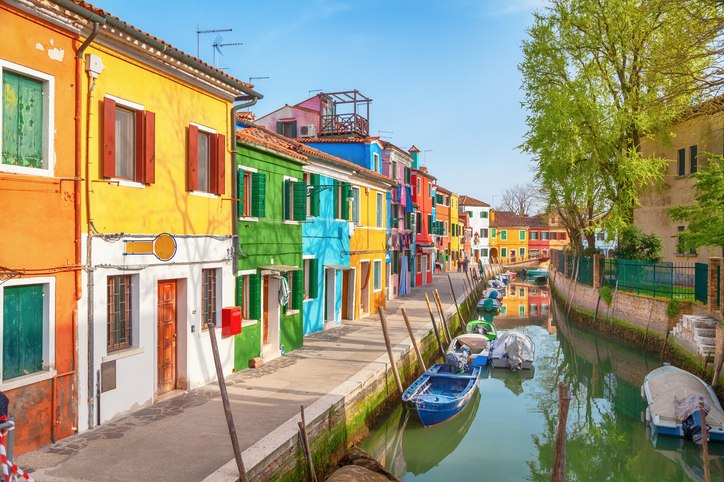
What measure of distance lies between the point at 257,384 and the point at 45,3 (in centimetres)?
786

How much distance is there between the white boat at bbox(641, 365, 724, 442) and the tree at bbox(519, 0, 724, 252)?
1381 centimetres

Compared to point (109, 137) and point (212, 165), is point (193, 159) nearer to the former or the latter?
point (212, 165)

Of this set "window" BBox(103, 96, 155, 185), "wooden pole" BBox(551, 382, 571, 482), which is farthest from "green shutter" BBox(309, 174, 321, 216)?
"wooden pole" BBox(551, 382, 571, 482)

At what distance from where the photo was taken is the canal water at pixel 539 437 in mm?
12078

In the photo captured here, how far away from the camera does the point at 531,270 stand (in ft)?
229

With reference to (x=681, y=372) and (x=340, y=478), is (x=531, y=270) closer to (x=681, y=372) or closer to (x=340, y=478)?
(x=681, y=372)

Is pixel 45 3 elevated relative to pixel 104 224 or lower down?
elevated

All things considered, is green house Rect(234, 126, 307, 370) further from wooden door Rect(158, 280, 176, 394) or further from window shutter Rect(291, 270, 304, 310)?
wooden door Rect(158, 280, 176, 394)

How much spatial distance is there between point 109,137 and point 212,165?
3175 mm

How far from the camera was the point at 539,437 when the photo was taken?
1425 cm

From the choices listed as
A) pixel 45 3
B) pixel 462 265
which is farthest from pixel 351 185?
pixel 462 265

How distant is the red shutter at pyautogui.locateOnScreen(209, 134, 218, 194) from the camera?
12.5 m

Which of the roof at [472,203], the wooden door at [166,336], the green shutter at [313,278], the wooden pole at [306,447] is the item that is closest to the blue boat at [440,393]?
the wooden pole at [306,447]

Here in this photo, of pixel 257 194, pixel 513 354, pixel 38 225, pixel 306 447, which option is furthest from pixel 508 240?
pixel 38 225
